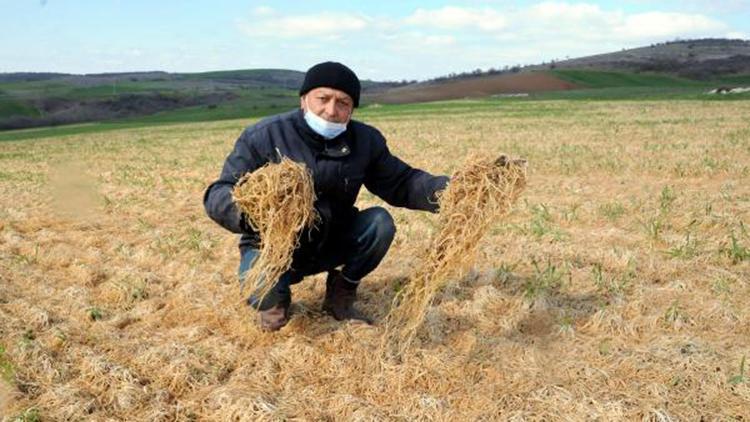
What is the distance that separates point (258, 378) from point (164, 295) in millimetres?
2103

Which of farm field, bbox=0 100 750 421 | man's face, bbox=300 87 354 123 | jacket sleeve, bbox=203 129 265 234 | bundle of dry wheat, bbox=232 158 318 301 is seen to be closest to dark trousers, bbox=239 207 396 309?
farm field, bbox=0 100 750 421

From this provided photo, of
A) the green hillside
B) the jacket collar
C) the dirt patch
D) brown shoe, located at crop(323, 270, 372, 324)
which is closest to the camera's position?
the jacket collar

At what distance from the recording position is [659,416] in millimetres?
3438

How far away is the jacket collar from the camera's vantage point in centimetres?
450

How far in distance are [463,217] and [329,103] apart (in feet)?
3.90

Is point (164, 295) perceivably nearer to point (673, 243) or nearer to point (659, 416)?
point (659, 416)

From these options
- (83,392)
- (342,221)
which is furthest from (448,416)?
(83,392)

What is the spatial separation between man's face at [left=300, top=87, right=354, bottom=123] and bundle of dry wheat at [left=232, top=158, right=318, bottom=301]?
2.06ft

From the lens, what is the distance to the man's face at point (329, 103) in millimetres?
4375

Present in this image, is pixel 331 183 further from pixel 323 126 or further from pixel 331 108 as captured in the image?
pixel 331 108

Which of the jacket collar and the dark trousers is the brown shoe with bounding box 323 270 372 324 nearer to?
the dark trousers

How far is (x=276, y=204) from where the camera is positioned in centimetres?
382

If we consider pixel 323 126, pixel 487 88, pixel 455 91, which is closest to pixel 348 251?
pixel 323 126

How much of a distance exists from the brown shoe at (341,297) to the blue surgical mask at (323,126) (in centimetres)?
118
